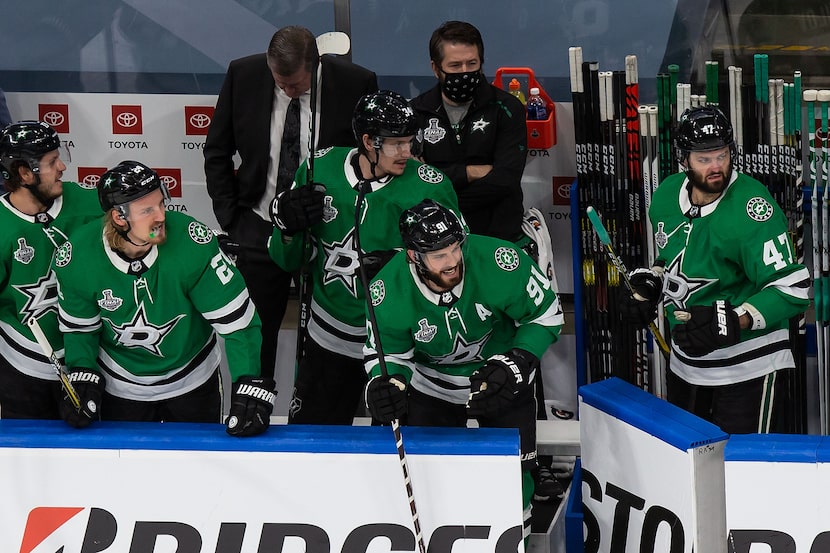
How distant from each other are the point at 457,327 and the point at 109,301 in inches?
39.1

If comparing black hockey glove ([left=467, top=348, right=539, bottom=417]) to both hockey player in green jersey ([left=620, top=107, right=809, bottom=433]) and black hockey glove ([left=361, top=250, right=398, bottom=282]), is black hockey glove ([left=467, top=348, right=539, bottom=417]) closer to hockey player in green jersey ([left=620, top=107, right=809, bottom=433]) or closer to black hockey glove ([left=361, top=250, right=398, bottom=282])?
hockey player in green jersey ([left=620, top=107, right=809, bottom=433])

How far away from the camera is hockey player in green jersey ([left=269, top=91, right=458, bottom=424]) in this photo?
13.1 feet

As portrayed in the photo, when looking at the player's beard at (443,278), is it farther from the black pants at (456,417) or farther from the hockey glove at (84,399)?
the hockey glove at (84,399)

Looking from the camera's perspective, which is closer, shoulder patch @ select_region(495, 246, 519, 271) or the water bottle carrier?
shoulder patch @ select_region(495, 246, 519, 271)

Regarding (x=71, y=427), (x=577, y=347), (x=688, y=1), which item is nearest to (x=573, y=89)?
(x=688, y=1)

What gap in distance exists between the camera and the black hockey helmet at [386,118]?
3.92 metres

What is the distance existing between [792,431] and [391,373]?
7.01 ft

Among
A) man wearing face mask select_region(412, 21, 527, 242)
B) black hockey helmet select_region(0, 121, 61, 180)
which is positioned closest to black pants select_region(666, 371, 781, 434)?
man wearing face mask select_region(412, 21, 527, 242)

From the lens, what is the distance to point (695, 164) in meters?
3.88

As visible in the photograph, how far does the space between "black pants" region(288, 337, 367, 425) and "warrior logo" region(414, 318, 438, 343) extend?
0.86 meters

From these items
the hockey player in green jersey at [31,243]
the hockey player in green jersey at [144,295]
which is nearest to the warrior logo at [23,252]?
the hockey player in green jersey at [31,243]

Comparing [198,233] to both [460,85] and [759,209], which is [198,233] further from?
[759,209]

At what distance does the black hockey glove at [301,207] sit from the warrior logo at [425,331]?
66cm

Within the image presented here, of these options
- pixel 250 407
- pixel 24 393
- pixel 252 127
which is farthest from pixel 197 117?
pixel 250 407
